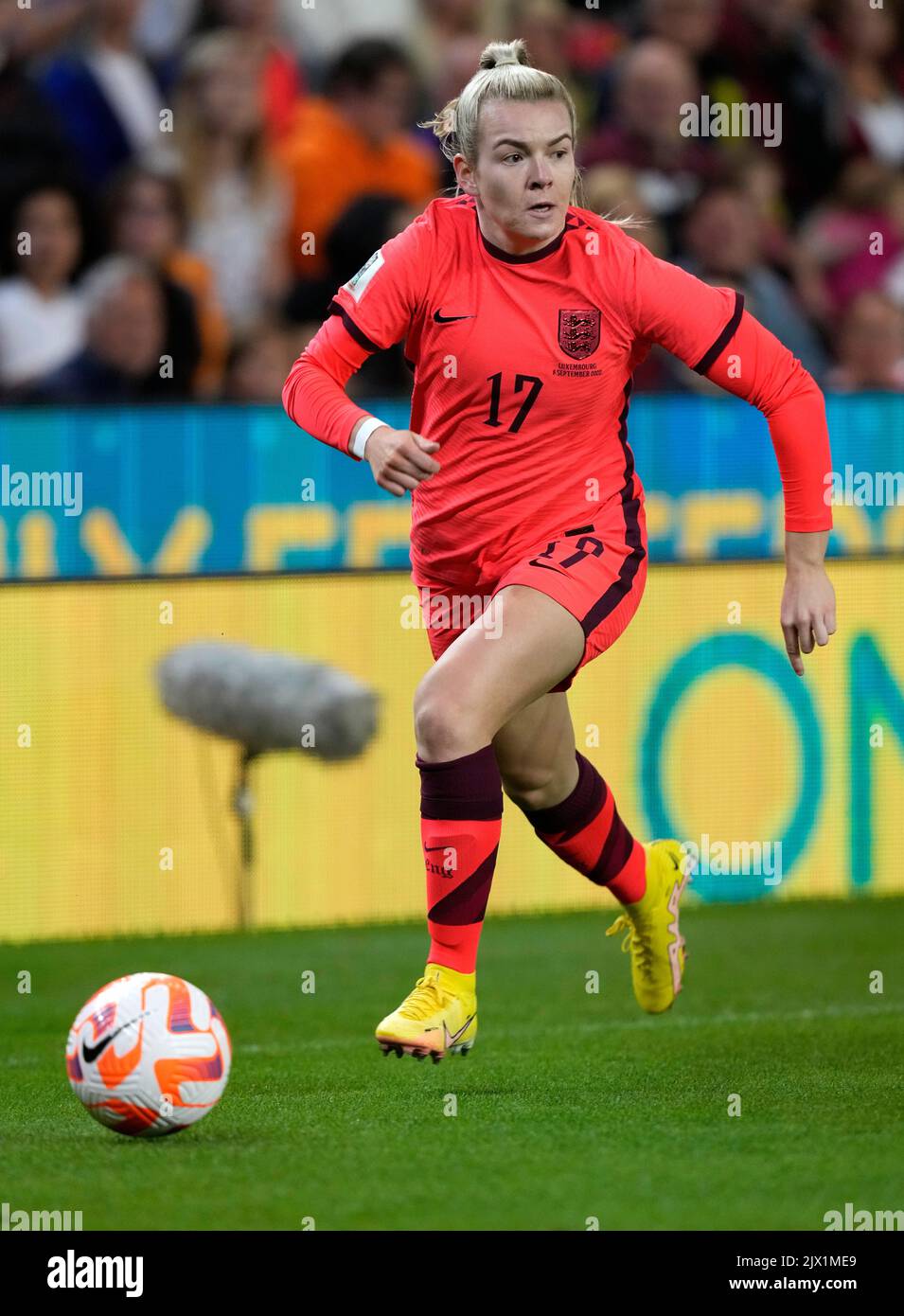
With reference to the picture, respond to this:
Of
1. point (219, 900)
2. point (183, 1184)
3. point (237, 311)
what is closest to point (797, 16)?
point (237, 311)

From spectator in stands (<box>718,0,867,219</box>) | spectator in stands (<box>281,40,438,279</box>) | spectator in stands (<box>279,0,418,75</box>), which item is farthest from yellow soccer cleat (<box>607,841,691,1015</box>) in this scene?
spectator in stands (<box>718,0,867,219</box>)

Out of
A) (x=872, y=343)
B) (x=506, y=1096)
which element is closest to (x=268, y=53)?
(x=872, y=343)

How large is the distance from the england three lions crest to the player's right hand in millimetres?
628

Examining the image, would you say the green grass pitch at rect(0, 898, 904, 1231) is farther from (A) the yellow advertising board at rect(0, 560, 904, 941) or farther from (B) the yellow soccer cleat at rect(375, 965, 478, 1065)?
(A) the yellow advertising board at rect(0, 560, 904, 941)

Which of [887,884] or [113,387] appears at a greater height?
[113,387]

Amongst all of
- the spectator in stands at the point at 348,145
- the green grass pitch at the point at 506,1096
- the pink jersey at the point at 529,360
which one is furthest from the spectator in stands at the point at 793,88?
the pink jersey at the point at 529,360

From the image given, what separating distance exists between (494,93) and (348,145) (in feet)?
19.6

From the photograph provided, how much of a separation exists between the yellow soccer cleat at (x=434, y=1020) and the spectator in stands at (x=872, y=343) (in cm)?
636

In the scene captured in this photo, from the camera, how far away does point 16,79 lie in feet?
33.2

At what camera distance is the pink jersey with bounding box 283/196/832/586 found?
16.4 feet

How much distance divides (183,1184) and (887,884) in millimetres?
5305

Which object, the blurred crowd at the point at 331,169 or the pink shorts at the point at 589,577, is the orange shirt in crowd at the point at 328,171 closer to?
the blurred crowd at the point at 331,169

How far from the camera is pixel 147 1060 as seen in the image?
4402 millimetres

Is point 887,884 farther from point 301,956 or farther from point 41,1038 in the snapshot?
point 41,1038
